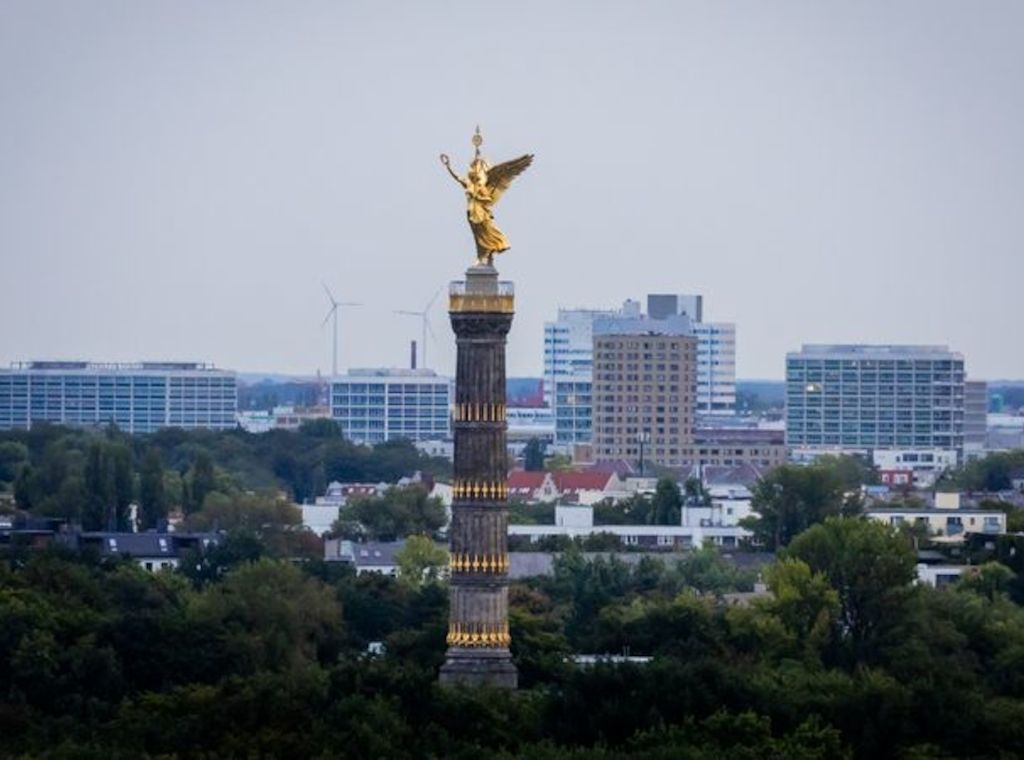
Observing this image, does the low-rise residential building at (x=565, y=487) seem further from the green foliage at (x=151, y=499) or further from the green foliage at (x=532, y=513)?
the green foliage at (x=151, y=499)

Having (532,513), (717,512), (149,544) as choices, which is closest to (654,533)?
(717,512)

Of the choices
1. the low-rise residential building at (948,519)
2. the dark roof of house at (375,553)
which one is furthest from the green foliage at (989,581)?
the dark roof of house at (375,553)

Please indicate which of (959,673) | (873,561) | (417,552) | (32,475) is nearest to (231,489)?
(32,475)

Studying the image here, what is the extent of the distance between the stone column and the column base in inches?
36.1

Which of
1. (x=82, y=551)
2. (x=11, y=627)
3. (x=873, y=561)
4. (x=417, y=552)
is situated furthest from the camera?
(x=417, y=552)

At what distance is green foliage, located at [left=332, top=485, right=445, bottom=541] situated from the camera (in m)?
154

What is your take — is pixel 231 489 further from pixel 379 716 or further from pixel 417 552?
pixel 379 716

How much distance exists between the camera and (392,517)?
512 feet

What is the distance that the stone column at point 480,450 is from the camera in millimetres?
82125

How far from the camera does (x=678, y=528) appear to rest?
15525 cm

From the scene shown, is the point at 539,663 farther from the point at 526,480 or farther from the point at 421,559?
the point at 526,480

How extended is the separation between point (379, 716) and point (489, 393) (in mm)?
6174

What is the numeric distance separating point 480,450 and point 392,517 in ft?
243

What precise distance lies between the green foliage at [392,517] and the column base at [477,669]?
219 ft
